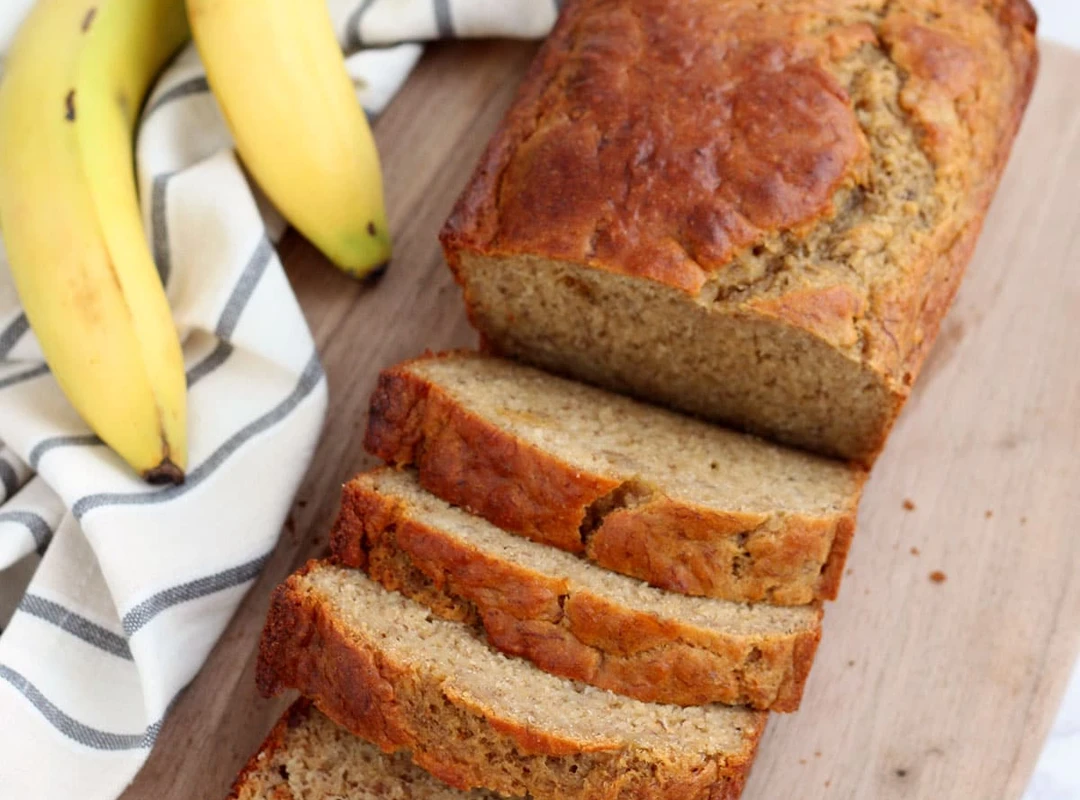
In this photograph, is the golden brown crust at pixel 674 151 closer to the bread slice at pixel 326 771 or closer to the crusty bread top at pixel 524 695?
the crusty bread top at pixel 524 695

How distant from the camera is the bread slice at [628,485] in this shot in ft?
8.59

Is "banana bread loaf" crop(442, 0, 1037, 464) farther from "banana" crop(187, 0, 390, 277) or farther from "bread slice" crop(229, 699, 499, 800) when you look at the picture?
"bread slice" crop(229, 699, 499, 800)

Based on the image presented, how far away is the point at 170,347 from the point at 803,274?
1554mm

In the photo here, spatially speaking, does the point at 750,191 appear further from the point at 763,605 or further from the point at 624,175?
the point at 763,605

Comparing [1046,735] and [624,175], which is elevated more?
[624,175]

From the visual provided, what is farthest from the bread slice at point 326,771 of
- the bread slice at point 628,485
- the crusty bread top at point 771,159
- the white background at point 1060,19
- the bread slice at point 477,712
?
the white background at point 1060,19

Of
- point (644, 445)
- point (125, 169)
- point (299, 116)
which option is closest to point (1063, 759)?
point (644, 445)

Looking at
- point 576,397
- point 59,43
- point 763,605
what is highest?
point 59,43

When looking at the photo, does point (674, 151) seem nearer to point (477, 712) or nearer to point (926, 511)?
point (926, 511)

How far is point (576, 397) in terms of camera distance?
3.09 m

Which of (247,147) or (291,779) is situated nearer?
(291,779)

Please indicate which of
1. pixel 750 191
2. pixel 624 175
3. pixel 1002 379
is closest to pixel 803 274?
pixel 750 191

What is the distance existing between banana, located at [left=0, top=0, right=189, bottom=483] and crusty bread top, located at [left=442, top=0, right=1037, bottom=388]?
786 mm

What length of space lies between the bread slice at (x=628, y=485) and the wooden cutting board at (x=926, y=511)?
1.16 ft
